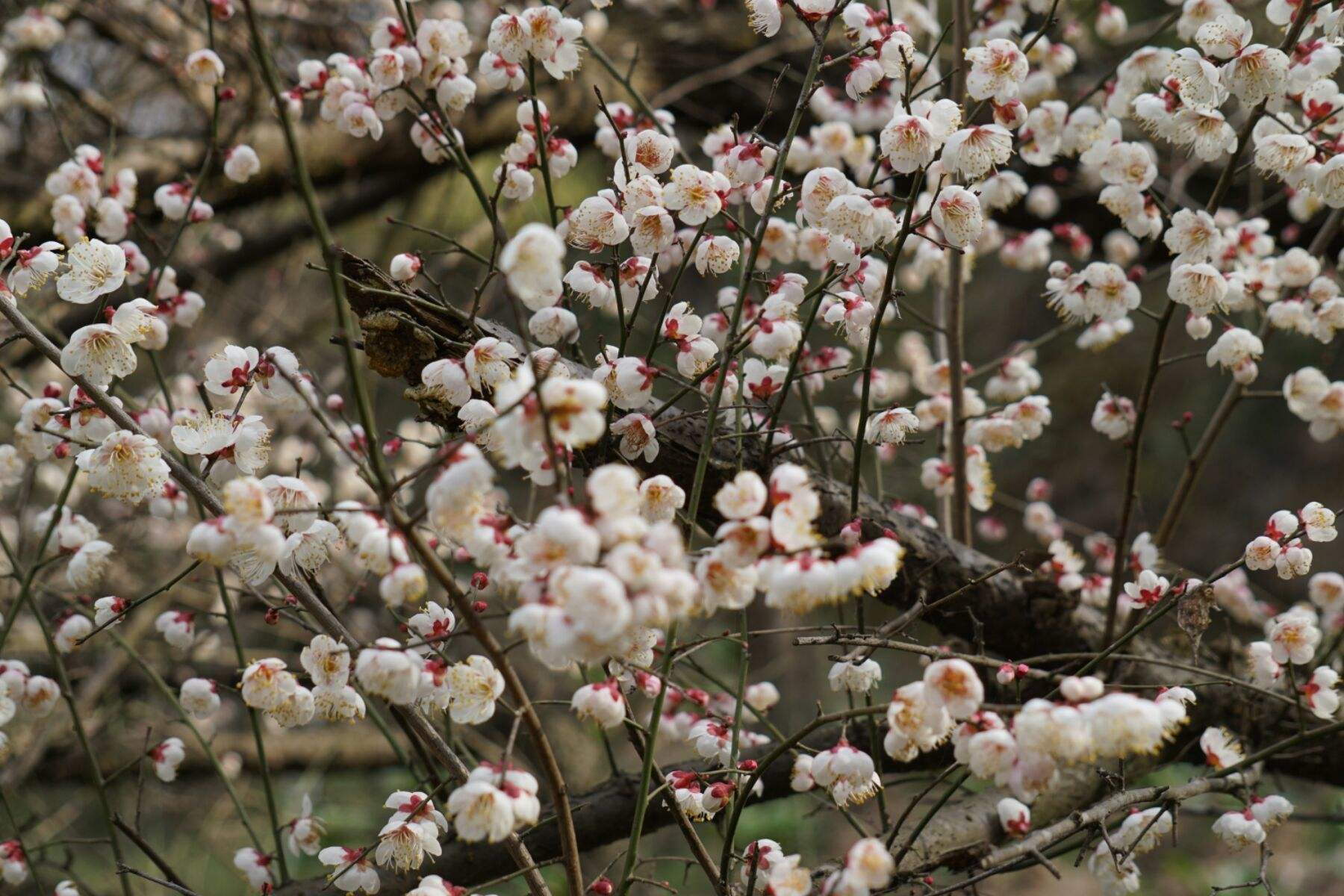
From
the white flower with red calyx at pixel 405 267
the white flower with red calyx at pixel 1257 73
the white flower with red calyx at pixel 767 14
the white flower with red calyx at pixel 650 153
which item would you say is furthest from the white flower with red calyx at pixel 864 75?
the white flower with red calyx at pixel 405 267

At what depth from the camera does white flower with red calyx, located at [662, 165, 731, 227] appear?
140 cm

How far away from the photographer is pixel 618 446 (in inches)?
58.9

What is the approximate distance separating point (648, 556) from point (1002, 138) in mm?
899

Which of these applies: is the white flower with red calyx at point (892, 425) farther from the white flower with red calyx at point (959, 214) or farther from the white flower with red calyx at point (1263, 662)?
the white flower with red calyx at point (1263, 662)

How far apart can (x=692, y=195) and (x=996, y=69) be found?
1.57 feet

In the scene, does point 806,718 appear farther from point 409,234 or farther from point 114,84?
point 114,84

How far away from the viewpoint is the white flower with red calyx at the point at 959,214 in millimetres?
1446

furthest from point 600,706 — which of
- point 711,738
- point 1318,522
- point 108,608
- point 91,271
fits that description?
point 1318,522

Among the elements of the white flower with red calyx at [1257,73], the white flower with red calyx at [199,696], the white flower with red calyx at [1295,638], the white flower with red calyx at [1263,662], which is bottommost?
the white flower with red calyx at [199,696]

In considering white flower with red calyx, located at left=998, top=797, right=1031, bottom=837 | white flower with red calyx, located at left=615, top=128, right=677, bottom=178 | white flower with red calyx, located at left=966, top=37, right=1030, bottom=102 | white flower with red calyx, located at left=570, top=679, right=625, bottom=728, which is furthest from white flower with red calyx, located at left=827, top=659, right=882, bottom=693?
white flower with red calyx, located at left=966, top=37, right=1030, bottom=102

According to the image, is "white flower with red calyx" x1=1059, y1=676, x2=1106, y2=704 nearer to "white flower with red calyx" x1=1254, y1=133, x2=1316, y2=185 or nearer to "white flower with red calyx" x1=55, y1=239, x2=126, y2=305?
"white flower with red calyx" x1=1254, y1=133, x2=1316, y2=185

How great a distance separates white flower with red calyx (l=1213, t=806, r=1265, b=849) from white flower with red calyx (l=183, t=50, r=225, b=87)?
199 centimetres

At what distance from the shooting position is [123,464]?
4.25 feet

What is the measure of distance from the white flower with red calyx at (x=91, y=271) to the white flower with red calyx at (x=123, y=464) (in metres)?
0.20
